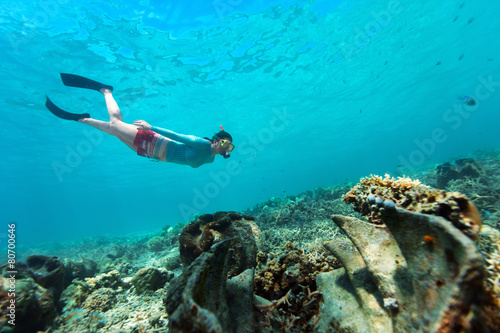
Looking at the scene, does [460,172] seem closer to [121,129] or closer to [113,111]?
[121,129]

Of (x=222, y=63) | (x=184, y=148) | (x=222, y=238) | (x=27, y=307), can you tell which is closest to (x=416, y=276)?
(x=222, y=238)

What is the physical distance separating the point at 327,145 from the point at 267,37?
48.1 m

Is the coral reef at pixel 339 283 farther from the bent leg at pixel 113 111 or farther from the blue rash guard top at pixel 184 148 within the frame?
the bent leg at pixel 113 111

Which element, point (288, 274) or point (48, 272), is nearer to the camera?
point (288, 274)

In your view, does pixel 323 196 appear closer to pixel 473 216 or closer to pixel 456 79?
pixel 473 216

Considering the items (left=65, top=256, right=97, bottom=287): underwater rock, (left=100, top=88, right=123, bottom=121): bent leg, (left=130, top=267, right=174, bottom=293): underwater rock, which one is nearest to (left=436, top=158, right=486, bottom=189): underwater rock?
(left=130, top=267, right=174, bottom=293): underwater rock

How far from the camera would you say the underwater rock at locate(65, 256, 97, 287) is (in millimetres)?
5434

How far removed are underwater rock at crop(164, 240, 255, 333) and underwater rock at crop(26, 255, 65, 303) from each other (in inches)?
169

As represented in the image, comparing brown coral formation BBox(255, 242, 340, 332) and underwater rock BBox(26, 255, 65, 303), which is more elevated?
underwater rock BBox(26, 255, 65, 303)

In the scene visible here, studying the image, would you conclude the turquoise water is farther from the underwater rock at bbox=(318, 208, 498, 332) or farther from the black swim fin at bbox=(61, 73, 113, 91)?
the underwater rock at bbox=(318, 208, 498, 332)

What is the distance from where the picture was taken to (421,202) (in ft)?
7.14

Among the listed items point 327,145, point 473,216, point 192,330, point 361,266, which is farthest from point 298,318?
point 327,145

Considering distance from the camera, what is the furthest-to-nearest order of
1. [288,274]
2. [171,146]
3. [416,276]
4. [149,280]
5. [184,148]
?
1. [184,148]
2. [171,146]
3. [149,280]
4. [288,274]
5. [416,276]

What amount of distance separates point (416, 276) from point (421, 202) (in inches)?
39.2
